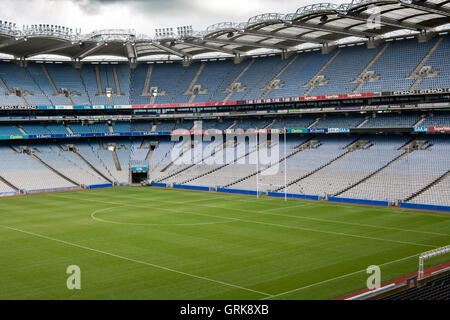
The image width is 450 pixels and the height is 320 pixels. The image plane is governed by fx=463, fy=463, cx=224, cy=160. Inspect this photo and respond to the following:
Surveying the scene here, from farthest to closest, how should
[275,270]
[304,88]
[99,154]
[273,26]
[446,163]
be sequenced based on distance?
[99,154] → [304,88] → [273,26] → [446,163] → [275,270]

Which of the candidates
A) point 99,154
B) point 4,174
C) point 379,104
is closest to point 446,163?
point 379,104

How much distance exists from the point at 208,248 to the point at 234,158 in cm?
3607

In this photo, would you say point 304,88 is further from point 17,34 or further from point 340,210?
point 17,34

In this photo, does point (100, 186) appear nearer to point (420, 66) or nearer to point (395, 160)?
point (395, 160)

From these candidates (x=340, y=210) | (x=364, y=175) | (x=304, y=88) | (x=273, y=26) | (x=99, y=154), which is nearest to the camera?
(x=340, y=210)

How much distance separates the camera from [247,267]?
22547mm

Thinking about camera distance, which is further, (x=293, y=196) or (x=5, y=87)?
(x=5, y=87)

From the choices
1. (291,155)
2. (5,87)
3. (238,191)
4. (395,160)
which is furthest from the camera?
(5,87)

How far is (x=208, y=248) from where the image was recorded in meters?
26.7

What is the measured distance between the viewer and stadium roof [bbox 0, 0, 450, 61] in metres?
47.1

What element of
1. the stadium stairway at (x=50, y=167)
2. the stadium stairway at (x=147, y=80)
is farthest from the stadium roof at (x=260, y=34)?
the stadium stairway at (x=50, y=167)

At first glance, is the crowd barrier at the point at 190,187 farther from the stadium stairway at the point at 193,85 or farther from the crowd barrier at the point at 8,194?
the crowd barrier at the point at 8,194

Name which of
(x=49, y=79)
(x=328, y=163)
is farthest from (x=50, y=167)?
(x=328, y=163)

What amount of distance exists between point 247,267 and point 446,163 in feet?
105
